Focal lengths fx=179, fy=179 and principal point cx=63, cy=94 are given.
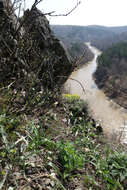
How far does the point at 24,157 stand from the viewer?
187 cm

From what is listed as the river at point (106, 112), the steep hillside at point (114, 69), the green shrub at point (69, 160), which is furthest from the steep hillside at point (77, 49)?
the steep hillside at point (114, 69)

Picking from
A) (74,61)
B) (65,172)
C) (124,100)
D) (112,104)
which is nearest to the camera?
(65,172)

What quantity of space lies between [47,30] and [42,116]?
3325mm

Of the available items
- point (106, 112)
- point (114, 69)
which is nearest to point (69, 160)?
point (106, 112)

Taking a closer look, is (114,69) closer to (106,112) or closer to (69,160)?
(106,112)

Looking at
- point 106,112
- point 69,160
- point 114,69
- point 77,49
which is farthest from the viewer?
point 77,49

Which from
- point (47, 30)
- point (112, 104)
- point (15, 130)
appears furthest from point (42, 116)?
point (112, 104)

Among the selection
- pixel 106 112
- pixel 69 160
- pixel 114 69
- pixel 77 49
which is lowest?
pixel 106 112

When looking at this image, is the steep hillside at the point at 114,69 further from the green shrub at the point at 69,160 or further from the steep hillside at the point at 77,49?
the green shrub at the point at 69,160

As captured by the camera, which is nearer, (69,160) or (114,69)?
(69,160)

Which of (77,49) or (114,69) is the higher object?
(77,49)

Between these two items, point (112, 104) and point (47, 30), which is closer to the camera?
point (47, 30)

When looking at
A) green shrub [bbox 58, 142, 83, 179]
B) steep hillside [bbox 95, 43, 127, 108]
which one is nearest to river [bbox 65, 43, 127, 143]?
green shrub [bbox 58, 142, 83, 179]

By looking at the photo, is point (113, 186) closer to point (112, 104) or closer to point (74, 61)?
point (74, 61)
